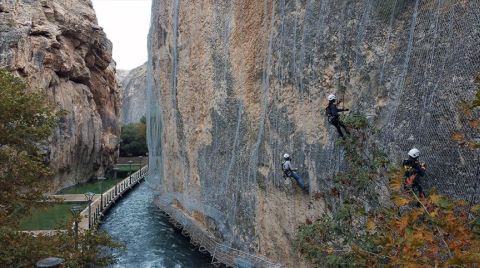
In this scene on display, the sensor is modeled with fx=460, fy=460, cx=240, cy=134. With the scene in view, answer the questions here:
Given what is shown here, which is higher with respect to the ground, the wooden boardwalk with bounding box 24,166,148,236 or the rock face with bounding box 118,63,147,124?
the rock face with bounding box 118,63,147,124

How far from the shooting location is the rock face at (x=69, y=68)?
831 inches

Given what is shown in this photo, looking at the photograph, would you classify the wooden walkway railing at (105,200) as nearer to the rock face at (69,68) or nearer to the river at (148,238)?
the river at (148,238)

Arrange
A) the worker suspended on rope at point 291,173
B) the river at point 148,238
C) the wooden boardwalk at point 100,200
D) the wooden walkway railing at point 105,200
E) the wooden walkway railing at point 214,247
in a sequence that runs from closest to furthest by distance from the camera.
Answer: the worker suspended on rope at point 291,173 → the wooden walkway railing at point 214,247 → the river at point 148,238 → the wooden walkway railing at point 105,200 → the wooden boardwalk at point 100,200

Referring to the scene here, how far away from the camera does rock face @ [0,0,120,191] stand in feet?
69.3

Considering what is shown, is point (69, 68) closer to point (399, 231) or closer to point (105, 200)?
point (105, 200)

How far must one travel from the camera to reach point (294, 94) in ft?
32.9

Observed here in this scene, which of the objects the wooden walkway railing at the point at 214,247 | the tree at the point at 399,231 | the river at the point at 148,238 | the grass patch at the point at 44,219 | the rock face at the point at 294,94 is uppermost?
the rock face at the point at 294,94

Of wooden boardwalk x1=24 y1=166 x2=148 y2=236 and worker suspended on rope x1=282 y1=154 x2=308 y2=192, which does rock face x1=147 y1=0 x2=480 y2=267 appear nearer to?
worker suspended on rope x1=282 y1=154 x2=308 y2=192

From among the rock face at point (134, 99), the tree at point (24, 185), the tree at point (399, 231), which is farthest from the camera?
the rock face at point (134, 99)

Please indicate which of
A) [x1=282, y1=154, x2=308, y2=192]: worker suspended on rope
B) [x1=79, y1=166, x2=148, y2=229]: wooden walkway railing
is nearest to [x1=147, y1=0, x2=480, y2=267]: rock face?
[x1=282, y1=154, x2=308, y2=192]: worker suspended on rope

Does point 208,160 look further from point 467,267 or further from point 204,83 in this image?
point 467,267

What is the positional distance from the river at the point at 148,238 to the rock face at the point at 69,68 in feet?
14.5

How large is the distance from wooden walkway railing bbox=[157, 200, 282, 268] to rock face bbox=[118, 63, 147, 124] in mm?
57622

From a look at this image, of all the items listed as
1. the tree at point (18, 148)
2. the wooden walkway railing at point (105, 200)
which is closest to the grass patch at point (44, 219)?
the wooden walkway railing at point (105, 200)
